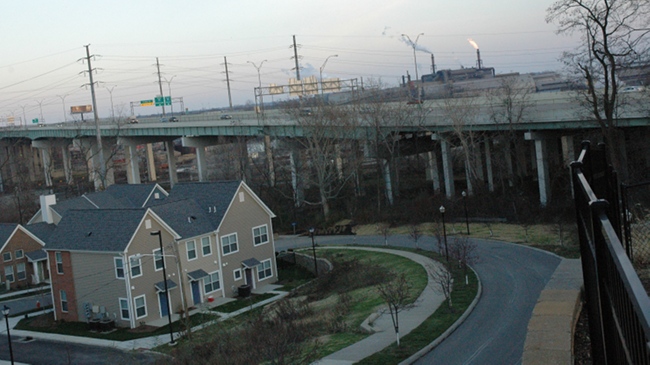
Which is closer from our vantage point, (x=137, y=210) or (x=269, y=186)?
(x=137, y=210)

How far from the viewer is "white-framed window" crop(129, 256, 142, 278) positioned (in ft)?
119

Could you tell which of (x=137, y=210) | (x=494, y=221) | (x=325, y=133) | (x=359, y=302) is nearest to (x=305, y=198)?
(x=325, y=133)

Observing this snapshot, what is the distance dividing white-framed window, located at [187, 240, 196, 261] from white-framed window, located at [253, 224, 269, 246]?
481 centimetres

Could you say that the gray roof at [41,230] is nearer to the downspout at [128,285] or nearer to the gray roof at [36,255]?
the gray roof at [36,255]

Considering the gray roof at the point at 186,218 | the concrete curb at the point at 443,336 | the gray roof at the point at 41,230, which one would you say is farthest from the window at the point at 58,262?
the concrete curb at the point at 443,336

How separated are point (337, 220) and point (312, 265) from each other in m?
14.9

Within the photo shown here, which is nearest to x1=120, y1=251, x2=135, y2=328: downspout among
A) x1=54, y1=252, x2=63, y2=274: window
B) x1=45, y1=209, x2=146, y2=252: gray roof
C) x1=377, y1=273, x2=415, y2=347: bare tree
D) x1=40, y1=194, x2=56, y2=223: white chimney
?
x1=45, y1=209, x2=146, y2=252: gray roof

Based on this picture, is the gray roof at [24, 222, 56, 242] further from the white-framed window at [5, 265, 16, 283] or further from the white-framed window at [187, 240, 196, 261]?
the white-framed window at [187, 240, 196, 261]

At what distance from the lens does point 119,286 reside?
1430 inches

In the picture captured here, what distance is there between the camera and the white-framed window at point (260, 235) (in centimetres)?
4416

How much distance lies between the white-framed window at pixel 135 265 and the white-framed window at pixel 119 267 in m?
0.47

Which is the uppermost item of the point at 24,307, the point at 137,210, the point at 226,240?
the point at 137,210

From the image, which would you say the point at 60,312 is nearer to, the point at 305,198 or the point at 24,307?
the point at 24,307

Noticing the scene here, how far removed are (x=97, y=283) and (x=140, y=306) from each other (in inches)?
114
